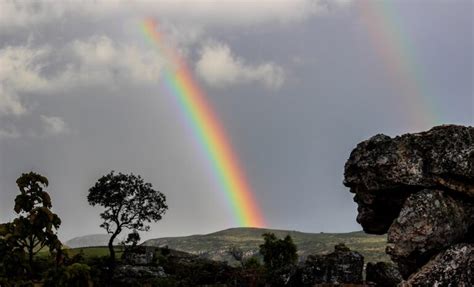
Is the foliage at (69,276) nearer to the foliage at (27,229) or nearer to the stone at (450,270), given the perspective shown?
the foliage at (27,229)

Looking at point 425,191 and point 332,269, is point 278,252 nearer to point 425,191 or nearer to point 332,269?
point 332,269

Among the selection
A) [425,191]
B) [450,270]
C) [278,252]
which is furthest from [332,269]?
[278,252]

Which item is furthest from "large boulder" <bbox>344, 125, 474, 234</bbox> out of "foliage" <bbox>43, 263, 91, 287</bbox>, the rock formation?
"foliage" <bbox>43, 263, 91, 287</bbox>

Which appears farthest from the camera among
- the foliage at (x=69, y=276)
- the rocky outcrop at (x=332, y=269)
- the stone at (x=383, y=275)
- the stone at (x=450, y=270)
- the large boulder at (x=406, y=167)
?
the rocky outcrop at (x=332, y=269)

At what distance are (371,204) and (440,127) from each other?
646 cm

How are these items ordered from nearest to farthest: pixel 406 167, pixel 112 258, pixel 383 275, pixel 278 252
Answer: pixel 406 167
pixel 383 275
pixel 112 258
pixel 278 252

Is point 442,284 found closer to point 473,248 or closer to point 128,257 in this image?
point 473,248

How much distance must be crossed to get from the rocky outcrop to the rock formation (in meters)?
26.6

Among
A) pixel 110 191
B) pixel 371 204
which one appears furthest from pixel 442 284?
pixel 110 191

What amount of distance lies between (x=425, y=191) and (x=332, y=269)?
32148 mm

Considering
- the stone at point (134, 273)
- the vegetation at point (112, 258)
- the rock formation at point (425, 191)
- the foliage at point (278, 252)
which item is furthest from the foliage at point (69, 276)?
the foliage at point (278, 252)

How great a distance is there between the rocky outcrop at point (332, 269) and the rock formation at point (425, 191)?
26.6 meters

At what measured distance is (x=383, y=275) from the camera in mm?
57688

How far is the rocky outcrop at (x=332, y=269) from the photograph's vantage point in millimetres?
58825
